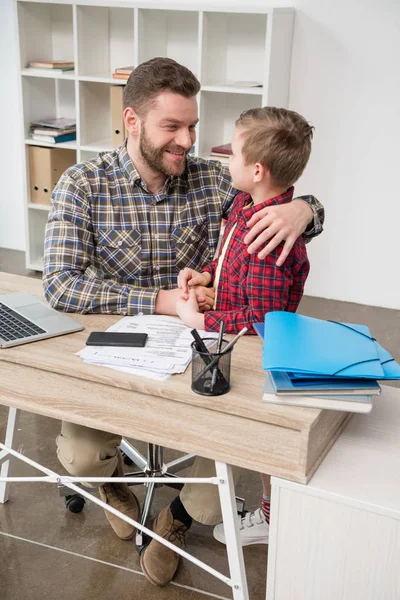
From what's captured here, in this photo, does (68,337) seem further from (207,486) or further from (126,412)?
(207,486)

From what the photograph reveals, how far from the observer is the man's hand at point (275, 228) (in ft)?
5.41

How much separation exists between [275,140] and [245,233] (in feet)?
0.77

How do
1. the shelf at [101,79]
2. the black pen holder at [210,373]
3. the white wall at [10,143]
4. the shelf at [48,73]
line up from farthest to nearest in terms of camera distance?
the white wall at [10,143], the shelf at [48,73], the shelf at [101,79], the black pen holder at [210,373]

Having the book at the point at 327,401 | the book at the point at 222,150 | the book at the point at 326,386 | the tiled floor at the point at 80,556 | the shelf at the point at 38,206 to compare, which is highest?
the book at the point at 222,150

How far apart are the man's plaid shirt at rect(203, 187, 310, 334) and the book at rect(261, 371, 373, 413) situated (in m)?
0.34

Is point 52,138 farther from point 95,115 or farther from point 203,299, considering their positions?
point 203,299

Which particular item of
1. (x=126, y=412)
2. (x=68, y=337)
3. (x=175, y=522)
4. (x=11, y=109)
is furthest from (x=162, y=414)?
(x=11, y=109)

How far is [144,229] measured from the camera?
2055 mm

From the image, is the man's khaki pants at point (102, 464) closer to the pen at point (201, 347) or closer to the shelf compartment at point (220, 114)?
the pen at point (201, 347)

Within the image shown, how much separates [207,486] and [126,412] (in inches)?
18.1

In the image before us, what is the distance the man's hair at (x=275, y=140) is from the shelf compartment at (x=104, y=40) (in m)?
2.61

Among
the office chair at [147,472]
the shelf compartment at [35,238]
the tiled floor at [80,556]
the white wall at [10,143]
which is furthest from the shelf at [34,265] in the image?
the office chair at [147,472]

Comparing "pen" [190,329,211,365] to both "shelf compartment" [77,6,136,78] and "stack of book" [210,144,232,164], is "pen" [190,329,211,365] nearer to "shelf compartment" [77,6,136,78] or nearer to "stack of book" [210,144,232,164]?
"stack of book" [210,144,232,164]

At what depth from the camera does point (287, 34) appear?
385 cm
